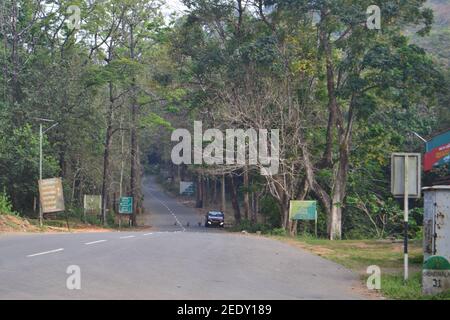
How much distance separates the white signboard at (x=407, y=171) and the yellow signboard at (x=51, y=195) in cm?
3310

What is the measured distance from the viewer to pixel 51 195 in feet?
151

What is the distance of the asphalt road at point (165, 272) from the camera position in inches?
495

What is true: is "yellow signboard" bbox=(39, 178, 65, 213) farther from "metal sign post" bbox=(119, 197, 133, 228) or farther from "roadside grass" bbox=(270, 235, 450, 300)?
"roadside grass" bbox=(270, 235, 450, 300)

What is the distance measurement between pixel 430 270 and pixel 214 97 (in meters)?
32.0

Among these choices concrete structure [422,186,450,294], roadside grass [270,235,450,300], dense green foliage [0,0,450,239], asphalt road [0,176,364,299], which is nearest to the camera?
asphalt road [0,176,364,299]

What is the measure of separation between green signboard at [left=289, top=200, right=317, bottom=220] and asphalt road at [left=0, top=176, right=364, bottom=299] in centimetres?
1657

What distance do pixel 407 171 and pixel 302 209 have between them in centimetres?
2485

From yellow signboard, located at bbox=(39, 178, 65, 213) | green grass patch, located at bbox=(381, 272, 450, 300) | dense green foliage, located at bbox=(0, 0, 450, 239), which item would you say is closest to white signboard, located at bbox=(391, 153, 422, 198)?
green grass patch, located at bbox=(381, 272, 450, 300)

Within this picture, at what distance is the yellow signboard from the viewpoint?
4547cm

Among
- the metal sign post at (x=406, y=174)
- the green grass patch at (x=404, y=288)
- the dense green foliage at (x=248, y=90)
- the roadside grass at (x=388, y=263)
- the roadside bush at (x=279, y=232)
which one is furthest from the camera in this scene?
the roadside bush at (x=279, y=232)

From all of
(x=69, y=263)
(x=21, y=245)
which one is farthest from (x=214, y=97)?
(x=69, y=263)

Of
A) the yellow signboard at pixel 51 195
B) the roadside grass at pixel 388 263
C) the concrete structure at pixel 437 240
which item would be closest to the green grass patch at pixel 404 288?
the roadside grass at pixel 388 263

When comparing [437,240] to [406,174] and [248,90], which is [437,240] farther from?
[248,90]

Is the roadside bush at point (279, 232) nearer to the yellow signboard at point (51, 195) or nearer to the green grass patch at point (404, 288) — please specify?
the yellow signboard at point (51, 195)
